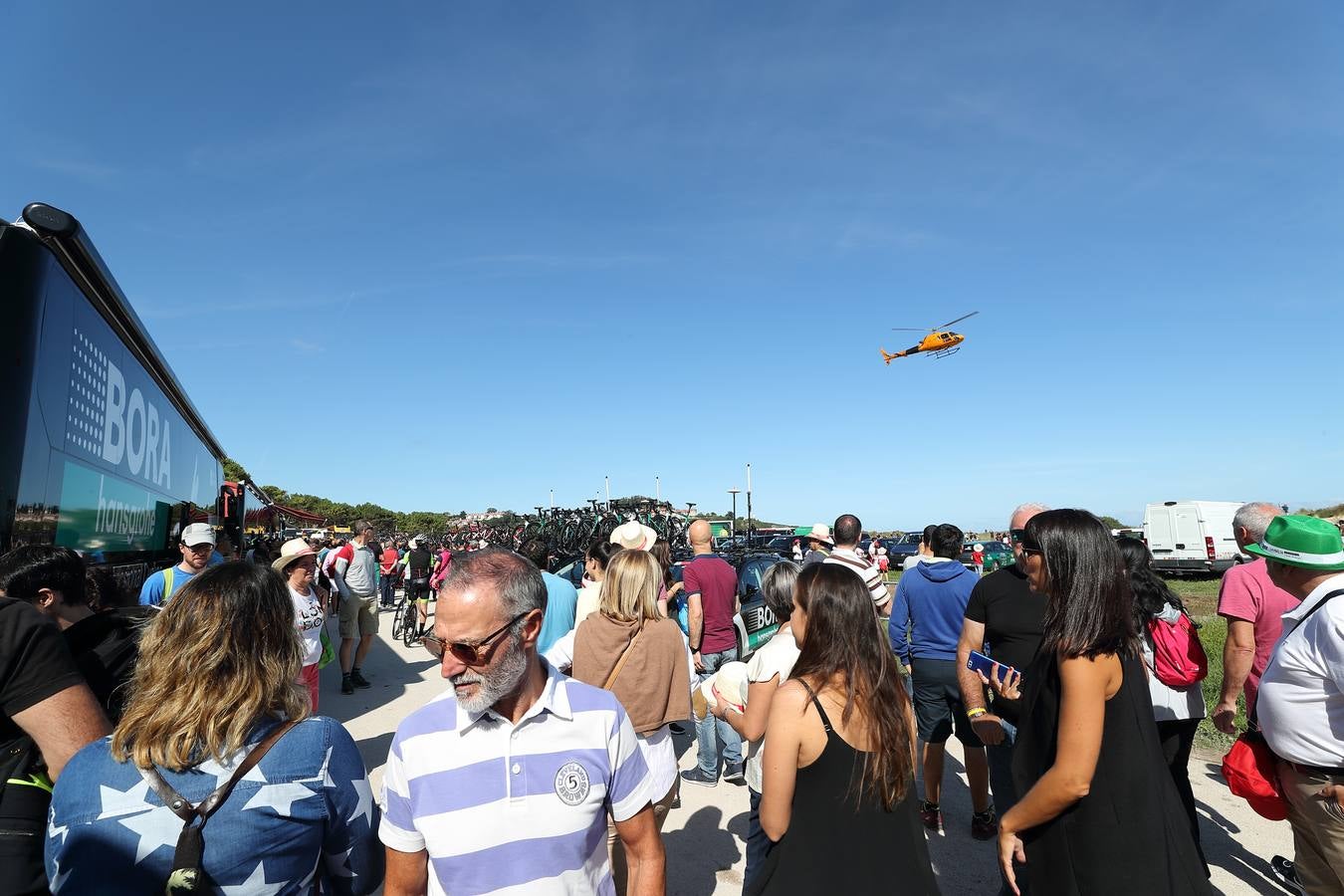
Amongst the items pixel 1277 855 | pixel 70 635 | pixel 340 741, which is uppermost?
pixel 70 635

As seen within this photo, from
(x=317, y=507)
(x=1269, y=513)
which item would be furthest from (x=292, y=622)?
(x=317, y=507)

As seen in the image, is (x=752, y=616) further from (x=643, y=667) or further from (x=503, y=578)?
(x=503, y=578)

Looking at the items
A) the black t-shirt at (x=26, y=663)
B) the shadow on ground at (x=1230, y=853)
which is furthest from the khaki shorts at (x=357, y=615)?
the shadow on ground at (x=1230, y=853)

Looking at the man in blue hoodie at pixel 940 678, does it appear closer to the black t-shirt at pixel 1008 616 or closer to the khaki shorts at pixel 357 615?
the black t-shirt at pixel 1008 616

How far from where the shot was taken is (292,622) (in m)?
2.05

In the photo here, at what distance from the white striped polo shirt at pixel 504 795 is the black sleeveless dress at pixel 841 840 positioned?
61cm

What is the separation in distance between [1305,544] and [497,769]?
3062 mm

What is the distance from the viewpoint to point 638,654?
3467mm

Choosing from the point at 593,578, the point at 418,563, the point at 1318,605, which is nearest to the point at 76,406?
the point at 593,578

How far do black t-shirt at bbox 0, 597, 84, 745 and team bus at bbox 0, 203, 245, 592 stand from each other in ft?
7.13

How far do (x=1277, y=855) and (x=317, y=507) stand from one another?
70.2 m

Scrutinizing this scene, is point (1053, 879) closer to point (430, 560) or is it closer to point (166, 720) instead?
point (166, 720)

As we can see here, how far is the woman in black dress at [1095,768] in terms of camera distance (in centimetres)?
210

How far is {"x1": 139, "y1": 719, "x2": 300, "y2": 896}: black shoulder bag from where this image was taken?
1.60 m
